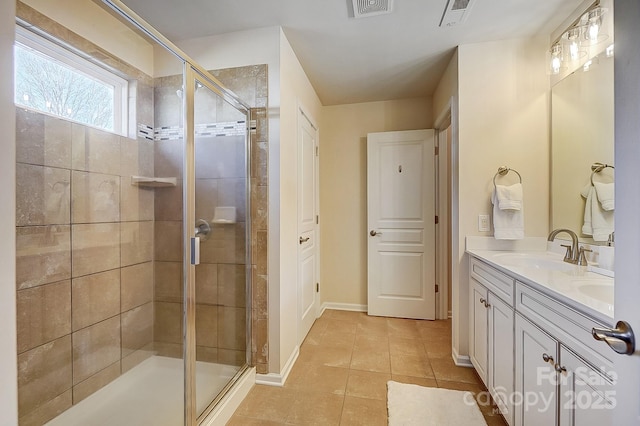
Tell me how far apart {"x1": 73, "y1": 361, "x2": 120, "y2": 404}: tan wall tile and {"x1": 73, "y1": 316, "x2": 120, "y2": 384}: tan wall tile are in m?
0.02

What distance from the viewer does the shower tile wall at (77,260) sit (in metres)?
1.33

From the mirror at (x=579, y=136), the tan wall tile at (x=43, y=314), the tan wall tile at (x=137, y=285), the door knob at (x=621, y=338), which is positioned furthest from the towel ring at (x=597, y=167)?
the tan wall tile at (x=43, y=314)

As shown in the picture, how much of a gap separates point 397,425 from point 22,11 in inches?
115

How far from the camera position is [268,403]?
170 cm

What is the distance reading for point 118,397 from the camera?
1.60m

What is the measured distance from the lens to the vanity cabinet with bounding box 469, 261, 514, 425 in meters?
1.40

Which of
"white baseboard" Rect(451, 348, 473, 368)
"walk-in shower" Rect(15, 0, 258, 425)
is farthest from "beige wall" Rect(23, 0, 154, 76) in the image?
"white baseboard" Rect(451, 348, 473, 368)

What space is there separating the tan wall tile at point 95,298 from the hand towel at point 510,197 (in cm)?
267

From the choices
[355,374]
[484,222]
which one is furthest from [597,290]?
[355,374]

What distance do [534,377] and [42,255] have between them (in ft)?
7.92

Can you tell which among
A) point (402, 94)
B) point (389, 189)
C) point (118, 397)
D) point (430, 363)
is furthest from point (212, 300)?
point (402, 94)

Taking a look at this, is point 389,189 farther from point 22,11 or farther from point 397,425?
point 22,11

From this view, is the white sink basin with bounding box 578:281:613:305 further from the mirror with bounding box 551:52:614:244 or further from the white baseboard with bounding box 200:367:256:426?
the white baseboard with bounding box 200:367:256:426

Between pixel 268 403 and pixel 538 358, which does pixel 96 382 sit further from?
pixel 538 358
